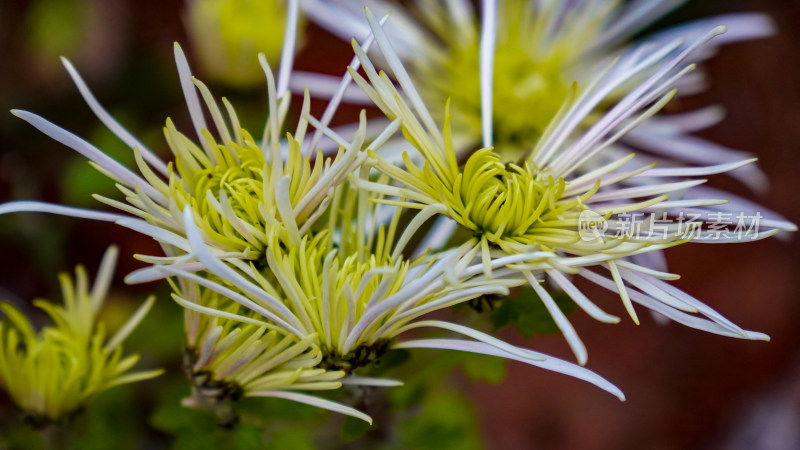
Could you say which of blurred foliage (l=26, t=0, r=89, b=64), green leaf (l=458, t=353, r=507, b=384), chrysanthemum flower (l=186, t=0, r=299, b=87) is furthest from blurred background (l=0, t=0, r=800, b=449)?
green leaf (l=458, t=353, r=507, b=384)

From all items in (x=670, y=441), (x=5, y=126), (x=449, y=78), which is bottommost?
(x=670, y=441)

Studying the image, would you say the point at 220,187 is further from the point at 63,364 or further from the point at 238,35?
the point at 238,35

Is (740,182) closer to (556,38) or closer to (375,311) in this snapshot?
(556,38)

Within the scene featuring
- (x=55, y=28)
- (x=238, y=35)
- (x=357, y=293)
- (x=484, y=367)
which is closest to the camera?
(x=357, y=293)

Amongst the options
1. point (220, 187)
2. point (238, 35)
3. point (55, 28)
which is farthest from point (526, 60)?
point (55, 28)

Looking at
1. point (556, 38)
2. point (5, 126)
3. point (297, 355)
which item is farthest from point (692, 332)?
point (5, 126)

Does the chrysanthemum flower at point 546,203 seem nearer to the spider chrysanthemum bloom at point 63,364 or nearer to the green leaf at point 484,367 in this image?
the green leaf at point 484,367

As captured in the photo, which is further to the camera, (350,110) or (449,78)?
(350,110)
